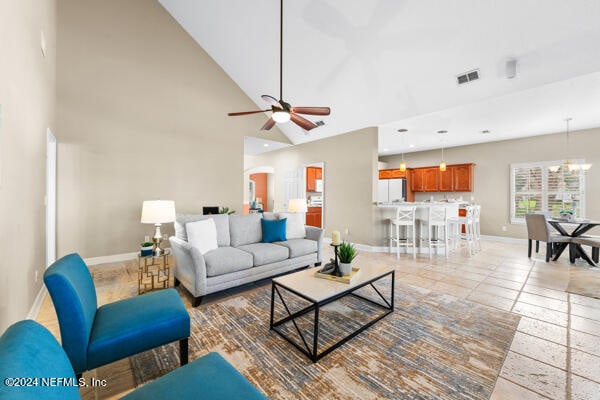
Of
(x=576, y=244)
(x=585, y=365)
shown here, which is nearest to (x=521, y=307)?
(x=585, y=365)

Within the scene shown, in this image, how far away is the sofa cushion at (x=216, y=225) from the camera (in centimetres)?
318

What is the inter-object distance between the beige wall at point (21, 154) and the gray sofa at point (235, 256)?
127cm

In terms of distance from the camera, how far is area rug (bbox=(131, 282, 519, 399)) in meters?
1.59

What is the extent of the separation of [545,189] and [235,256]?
25.0 feet

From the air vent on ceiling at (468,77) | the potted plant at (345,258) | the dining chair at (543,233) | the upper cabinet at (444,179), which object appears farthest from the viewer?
the upper cabinet at (444,179)

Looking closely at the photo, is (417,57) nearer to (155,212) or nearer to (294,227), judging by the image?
(294,227)

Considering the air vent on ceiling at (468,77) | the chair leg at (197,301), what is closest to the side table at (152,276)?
the chair leg at (197,301)

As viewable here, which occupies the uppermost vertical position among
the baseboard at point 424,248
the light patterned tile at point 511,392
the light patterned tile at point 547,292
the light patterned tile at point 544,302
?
the baseboard at point 424,248

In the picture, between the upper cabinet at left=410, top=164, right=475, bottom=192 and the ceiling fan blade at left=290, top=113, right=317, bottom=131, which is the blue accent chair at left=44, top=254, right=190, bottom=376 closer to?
the ceiling fan blade at left=290, top=113, right=317, bottom=131

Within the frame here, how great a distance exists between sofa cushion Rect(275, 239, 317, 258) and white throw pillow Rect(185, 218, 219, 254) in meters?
0.97

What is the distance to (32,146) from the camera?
2.47 meters

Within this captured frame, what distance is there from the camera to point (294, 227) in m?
4.11

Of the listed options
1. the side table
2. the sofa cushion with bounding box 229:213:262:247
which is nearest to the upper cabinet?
the sofa cushion with bounding box 229:213:262:247

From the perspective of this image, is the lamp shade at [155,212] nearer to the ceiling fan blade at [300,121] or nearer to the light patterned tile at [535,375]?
the ceiling fan blade at [300,121]
